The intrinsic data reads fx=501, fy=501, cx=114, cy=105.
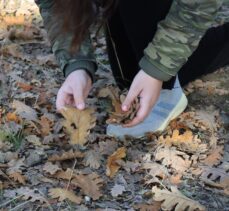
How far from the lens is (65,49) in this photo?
1926 millimetres

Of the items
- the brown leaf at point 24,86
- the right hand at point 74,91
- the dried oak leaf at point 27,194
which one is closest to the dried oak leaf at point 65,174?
the dried oak leaf at point 27,194

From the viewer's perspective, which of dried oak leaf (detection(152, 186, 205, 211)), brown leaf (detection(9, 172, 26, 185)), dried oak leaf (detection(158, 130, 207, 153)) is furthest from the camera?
dried oak leaf (detection(158, 130, 207, 153))

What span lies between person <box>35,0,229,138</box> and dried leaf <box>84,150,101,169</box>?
161 mm

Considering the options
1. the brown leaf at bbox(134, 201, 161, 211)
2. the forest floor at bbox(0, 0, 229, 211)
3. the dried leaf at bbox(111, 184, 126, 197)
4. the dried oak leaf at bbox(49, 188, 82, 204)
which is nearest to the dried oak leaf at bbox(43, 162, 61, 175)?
the forest floor at bbox(0, 0, 229, 211)

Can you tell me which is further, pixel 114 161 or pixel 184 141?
pixel 184 141

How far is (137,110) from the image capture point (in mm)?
1640

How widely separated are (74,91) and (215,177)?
2.00 ft

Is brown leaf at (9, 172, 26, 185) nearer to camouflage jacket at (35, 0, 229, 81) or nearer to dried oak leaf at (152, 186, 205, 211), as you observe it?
dried oak leaf at (152, 186, 205, 211)

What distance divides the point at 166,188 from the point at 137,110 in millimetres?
321

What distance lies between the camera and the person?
156 centimetres

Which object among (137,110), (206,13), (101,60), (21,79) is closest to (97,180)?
(137,110)

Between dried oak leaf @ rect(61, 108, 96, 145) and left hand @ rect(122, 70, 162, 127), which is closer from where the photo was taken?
left hand @ rect(122, 70, 162, 127)

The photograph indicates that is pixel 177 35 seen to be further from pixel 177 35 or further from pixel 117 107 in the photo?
→ pixel 117 107

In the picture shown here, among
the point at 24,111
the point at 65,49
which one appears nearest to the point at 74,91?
the point at 65,49
